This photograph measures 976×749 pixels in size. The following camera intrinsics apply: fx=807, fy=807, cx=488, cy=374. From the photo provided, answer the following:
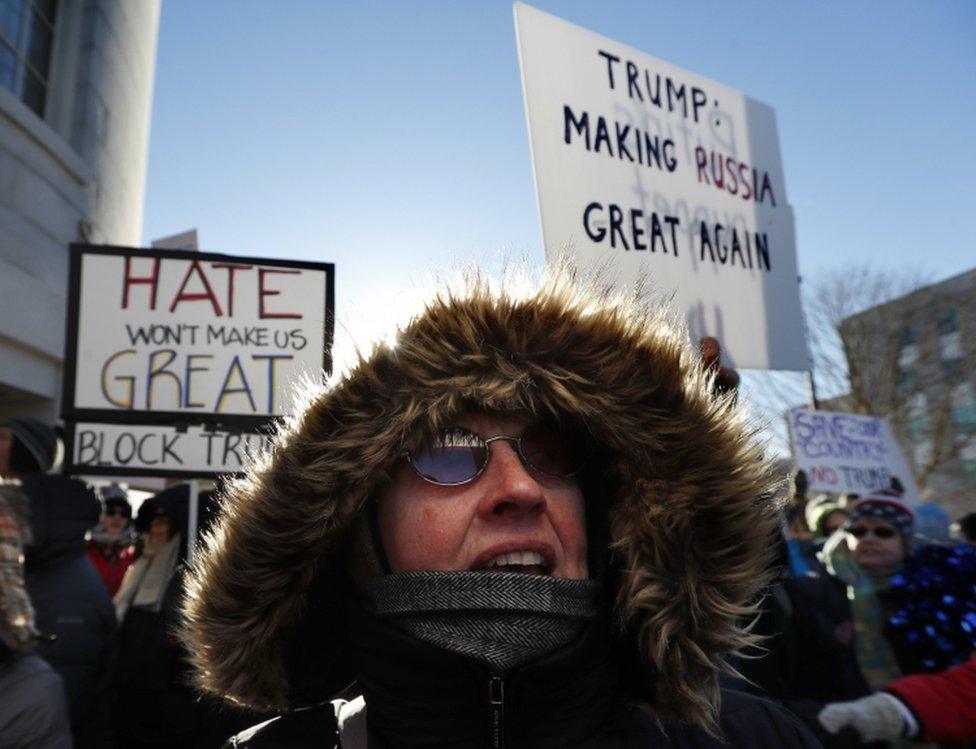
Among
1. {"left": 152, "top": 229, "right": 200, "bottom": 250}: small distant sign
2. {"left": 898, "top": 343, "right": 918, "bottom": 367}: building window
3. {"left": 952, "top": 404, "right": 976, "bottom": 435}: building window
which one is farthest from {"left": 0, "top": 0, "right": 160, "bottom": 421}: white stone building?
{"left": 952, "top": 404, "right": 976, "bottom": 435}: building window

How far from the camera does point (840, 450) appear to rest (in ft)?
22.1

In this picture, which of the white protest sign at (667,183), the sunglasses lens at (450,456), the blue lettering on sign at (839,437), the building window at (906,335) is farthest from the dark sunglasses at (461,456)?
the building window at (906,335)

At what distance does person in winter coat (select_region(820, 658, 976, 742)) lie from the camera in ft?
7.06

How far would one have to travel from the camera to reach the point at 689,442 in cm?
143

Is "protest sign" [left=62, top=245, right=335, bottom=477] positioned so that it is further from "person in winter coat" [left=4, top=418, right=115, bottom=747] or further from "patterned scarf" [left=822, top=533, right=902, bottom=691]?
"patterned scarf" [left=822, top=533, right=902, bottom=691]

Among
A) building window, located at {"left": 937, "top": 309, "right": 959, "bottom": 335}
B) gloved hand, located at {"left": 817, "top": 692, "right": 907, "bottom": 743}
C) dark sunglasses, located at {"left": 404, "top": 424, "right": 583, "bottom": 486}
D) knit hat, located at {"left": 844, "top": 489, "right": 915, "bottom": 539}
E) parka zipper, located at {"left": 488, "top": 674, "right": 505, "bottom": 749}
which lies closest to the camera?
parka zipper, located at {"left": 488, "top": 674, "right": 505, "bottom": 749}

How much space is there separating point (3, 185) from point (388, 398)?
785 cm

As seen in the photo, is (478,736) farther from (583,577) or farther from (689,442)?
(689,442)

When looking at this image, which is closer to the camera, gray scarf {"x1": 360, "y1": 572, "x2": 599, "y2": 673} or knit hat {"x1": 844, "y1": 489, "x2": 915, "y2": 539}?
gray scarf {"x1": 360, "y1": 572, "x2": 599, "y2": 673}

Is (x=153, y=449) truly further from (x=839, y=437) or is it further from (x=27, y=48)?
(x=27, y=48)

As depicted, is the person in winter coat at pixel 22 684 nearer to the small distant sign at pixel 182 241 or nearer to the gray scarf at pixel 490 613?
the gray scarf at pixel 490 613

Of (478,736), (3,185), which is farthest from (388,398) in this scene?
(3,185)

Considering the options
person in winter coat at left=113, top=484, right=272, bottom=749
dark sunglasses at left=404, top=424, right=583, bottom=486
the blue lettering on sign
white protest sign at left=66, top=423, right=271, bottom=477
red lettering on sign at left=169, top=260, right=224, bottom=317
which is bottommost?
person in winter coat at left=113, top=484, right=272, bottom=749

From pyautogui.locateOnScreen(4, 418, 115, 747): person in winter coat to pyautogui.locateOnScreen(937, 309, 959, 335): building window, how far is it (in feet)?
82.5
